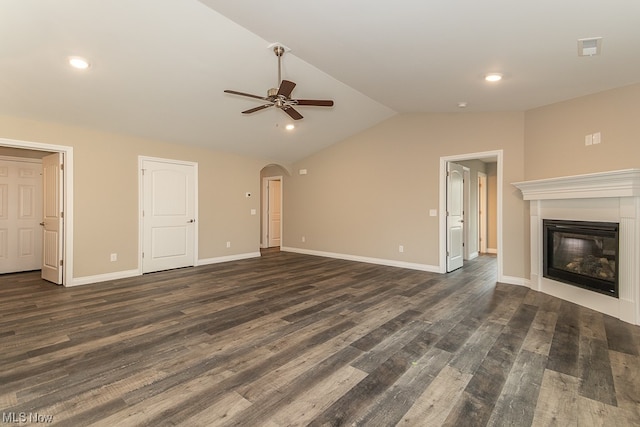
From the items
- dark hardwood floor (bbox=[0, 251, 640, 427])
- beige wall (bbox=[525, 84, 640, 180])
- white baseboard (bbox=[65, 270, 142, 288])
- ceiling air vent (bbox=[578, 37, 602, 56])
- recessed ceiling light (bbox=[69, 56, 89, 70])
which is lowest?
dark hardwood floor (bbox=[0, 251, 640, 427])

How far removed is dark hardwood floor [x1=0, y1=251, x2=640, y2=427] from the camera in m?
1.77

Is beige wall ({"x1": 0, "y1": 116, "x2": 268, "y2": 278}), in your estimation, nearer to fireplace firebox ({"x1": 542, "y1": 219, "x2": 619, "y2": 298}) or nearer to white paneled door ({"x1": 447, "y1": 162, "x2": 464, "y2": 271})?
white paneled door ({"x1": 447, "y1": 162, "x2": 464, "y2": 271})

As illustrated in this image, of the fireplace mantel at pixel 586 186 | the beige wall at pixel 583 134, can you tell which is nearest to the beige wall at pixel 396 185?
the beige wall at pixel 583 134

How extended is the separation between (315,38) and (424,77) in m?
1.49

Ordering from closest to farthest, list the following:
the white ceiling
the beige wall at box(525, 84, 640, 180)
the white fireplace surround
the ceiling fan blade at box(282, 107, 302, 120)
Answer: the white ceiling → the white fireplace surround → the beige wall at box(525, 84, 640, 180) → the ceiling fan blade at box(282, 107, 302, 120)

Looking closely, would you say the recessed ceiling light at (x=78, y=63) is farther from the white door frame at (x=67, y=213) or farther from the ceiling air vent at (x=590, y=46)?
the ceiling air vent at (x=590, y=46)

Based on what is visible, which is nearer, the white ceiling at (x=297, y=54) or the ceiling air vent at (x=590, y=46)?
the white ceiling at (x=297, y=54)

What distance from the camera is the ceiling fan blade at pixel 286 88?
302cm

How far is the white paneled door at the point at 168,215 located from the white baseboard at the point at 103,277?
22 cm

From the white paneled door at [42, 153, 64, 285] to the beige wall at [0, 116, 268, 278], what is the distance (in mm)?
224

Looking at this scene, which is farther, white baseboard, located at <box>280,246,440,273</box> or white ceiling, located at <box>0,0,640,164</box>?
white baseboard, located at <box>280,246,440,273</box>

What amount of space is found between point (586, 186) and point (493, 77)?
1680 millimetres

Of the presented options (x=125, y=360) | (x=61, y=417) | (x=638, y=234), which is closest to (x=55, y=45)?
(x=125, y=360)

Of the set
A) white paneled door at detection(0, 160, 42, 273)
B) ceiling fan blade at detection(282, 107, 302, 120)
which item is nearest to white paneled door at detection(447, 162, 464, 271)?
ceiling fan blade at detection(282, 107, 302, 120)
